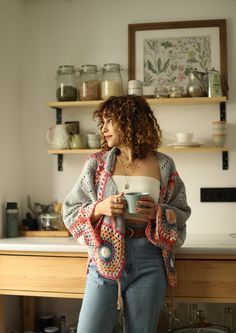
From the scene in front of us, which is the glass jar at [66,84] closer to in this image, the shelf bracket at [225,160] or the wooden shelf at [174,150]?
the wooden shelf at [174,150]

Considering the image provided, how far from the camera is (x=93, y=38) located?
2764mm

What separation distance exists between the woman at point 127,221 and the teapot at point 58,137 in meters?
0.90

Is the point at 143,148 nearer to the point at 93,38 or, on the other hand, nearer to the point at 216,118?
the point at 216,118

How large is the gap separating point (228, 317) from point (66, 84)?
1.67 meters

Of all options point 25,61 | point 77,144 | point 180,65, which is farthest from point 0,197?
Result: point 180,65

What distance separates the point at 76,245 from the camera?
6.97 feet

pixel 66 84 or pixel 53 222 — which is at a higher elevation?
pixel 66 84

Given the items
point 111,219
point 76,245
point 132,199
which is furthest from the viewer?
point 76,245

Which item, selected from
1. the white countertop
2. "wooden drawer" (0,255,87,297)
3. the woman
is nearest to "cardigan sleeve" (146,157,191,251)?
the woman

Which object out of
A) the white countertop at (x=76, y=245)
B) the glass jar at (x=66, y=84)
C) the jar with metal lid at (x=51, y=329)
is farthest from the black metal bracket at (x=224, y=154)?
the jar with metal lid at (x=51, y=329)

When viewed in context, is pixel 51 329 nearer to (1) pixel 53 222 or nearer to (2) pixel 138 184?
(1) pixel 53 222

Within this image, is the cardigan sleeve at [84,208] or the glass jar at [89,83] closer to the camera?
the cardigan sleeve at [84,208]

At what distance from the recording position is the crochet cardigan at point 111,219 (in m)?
1.60

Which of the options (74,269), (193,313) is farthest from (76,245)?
(193,313)
